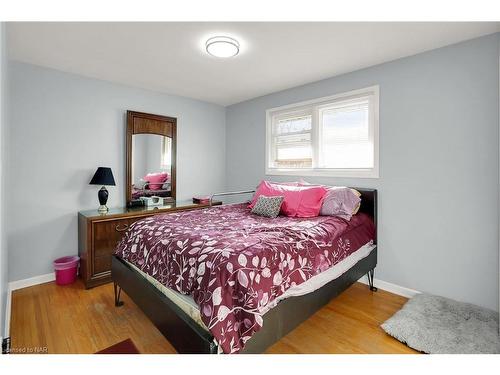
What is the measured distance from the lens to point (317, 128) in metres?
3.34

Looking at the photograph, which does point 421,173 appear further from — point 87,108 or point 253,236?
point 87,108

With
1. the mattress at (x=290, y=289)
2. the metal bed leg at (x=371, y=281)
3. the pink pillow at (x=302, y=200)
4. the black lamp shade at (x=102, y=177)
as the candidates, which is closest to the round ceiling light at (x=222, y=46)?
the pink pillow at (x=302, y=200)

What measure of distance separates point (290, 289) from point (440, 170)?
184 cm

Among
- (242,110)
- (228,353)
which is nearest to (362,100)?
(242,110)

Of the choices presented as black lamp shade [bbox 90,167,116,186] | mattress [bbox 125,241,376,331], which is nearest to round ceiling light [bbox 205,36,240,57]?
black lamp shade [bbox 90,167,116,186]

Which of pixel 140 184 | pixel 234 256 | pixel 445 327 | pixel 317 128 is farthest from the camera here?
pixel 140 184

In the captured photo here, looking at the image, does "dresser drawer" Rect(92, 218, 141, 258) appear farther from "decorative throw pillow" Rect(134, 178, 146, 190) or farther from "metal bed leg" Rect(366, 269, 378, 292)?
"metal bed leg" Rect(366, 269, 378, 292)

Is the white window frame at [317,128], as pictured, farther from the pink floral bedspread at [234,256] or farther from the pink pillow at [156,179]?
the pink pillow at [156,179]

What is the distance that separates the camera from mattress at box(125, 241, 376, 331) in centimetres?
150

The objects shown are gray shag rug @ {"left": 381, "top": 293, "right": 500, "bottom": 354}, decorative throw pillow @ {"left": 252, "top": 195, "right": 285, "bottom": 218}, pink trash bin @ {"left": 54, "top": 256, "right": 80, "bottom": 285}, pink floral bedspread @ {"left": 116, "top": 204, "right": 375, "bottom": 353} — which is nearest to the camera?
pink floral bedspread @ {"left": 116, "top": 204, "right": 375, "bottom": 353}

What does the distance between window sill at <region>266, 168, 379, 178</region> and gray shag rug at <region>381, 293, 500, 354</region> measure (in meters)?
1.32

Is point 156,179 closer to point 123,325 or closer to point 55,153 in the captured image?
point 55,153

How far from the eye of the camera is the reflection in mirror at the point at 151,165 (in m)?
3.51

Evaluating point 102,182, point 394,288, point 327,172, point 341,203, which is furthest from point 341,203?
point 102,182
